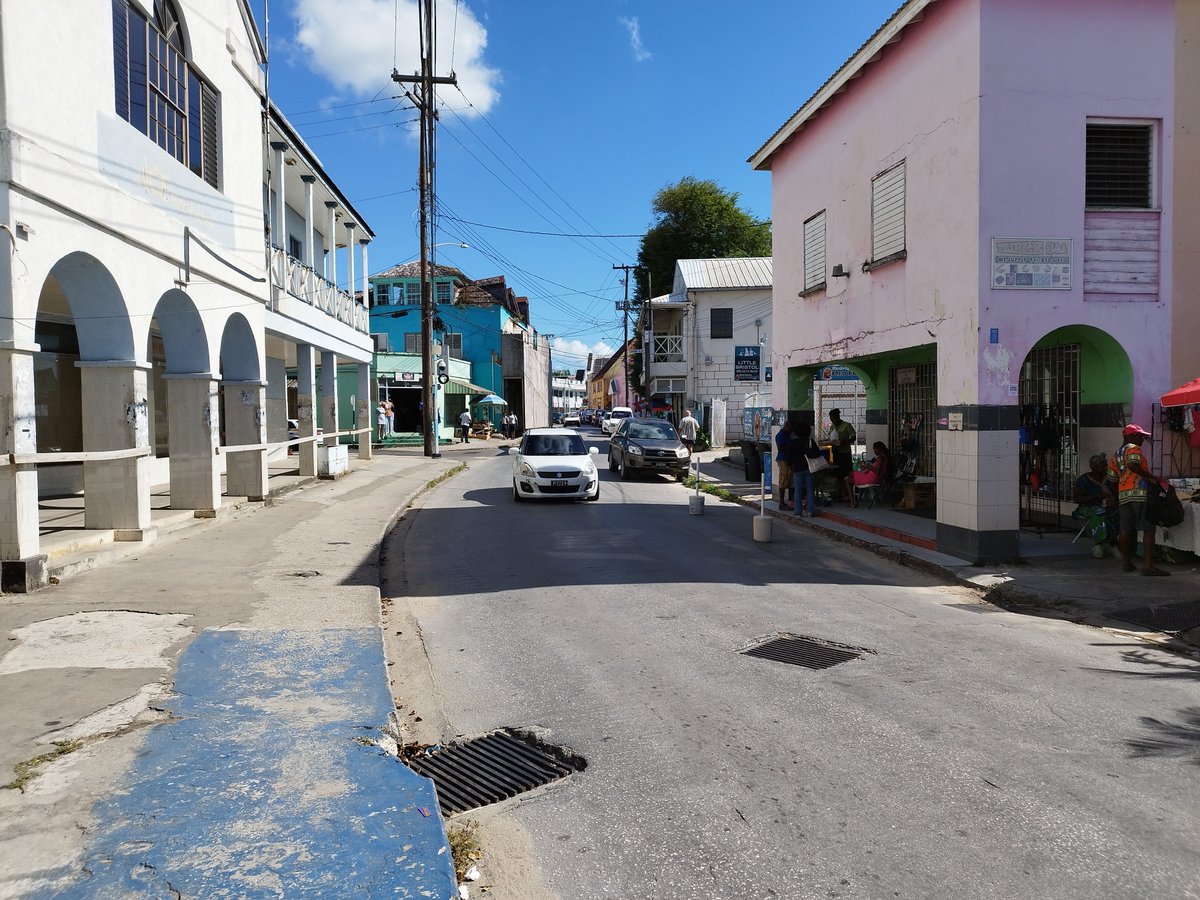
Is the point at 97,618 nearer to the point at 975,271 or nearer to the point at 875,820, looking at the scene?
the point at 875,820

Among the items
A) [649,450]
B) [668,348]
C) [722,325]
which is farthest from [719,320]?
[649,450]

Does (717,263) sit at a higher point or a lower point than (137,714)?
higher

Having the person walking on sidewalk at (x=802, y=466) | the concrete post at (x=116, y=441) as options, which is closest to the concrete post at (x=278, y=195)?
the concrete post at (x=116, y=441)

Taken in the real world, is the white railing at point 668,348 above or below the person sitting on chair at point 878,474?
above

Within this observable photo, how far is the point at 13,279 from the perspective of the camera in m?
7.64

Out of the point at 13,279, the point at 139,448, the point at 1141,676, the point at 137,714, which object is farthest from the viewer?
the point at 139,448

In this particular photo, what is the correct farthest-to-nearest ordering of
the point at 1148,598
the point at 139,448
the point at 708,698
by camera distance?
the point at 139,448 < the point at 1148,598 < the point at 708,698

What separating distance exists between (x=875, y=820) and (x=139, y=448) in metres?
9.41

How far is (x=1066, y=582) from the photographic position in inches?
362

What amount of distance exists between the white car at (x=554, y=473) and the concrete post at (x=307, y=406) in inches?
217

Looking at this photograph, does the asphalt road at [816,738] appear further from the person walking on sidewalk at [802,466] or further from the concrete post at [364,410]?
the concrete post at [364,410]

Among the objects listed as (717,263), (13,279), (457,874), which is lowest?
(457,874)

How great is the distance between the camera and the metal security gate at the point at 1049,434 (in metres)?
12.2

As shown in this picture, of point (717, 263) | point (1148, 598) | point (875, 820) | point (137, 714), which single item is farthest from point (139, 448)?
point (717, 263)
